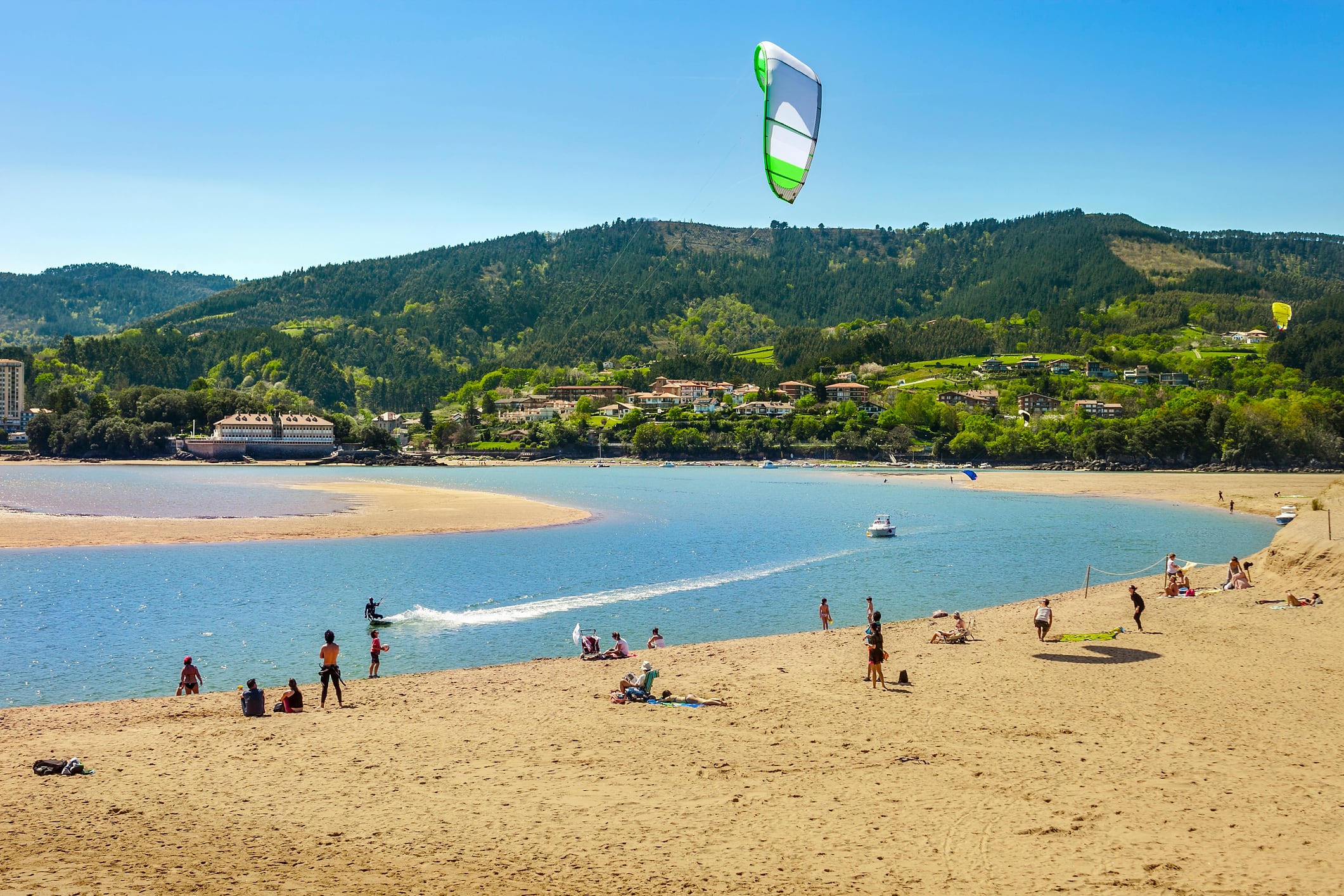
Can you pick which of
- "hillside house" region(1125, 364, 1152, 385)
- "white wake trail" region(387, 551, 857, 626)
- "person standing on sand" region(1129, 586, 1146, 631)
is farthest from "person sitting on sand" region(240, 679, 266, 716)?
"hillside house" region(1125, 364, 1152, 385)

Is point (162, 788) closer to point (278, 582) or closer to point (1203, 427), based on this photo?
point (278, 582)

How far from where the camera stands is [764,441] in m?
132

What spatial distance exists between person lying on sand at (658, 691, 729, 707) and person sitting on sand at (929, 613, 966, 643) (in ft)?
20.7

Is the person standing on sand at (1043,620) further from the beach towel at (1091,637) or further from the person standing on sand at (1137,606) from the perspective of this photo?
the person standing on sand at (1137,606)

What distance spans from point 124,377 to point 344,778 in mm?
192849

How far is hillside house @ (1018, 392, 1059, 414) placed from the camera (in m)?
133

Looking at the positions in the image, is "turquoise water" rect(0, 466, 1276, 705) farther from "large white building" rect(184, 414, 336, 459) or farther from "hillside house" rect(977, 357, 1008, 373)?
"hillside house" rect(977, 357, 1008, 373)

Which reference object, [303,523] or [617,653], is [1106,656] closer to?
[617,653]

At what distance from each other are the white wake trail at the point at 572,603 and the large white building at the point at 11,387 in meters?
185

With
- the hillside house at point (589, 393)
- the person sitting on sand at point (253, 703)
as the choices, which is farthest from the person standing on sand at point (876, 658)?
the hillside house at point (589, 393)

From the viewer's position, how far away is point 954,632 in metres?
19.4

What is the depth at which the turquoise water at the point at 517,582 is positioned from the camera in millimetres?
19703

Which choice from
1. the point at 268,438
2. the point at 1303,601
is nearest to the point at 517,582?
the point at 1303,601

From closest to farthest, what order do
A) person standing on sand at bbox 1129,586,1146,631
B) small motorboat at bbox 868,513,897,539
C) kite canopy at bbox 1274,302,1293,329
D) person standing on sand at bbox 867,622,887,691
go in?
person standing on sand at bbox 867,622,887,691, person standing on sand at bbox 1129,586,1146,631, small motorboat at bbox 868,513,897,539, kite canopy at bbox 1274,302,1293,329
